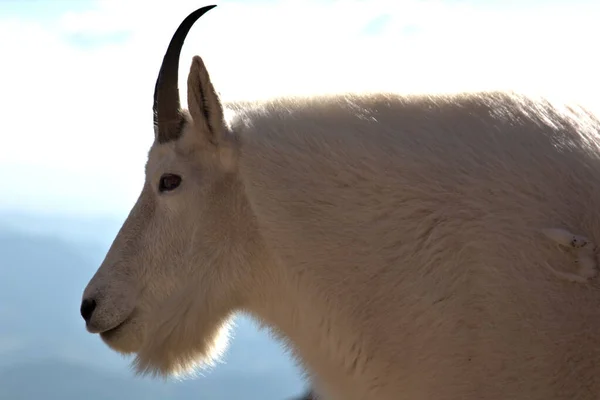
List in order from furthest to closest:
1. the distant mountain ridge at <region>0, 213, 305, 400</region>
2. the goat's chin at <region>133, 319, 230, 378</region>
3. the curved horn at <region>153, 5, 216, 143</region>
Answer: the distant mountain ridge at <region>0, 213, 305, 400</region>, the goat's chin at <region>133, 319, 230, 378</region>, the curved horn at <region>153, 5, 216, 143</region>

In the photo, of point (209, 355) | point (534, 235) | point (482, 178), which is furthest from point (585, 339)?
point (209, 355)

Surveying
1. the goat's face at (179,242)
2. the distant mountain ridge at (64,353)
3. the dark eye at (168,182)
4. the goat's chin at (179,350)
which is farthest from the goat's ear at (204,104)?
the distant mountain ridge at (64,353)

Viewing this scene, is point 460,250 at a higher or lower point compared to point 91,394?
lower

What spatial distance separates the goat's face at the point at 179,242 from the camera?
4.60 meters

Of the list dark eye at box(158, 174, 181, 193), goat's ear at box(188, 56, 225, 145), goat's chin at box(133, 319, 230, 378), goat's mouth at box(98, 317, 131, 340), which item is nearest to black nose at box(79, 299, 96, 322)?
goat's mouth at box(98, 317, 131, 340)

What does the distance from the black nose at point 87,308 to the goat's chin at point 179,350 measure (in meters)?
0.29

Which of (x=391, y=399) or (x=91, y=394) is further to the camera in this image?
(x=91, y=394)

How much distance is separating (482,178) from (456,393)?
0.87 m

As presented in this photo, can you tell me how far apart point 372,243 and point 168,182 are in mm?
1109

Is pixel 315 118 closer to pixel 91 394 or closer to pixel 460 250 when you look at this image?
pixel 460 250

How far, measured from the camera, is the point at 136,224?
4.83m

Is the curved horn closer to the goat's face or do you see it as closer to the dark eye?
the goat's face

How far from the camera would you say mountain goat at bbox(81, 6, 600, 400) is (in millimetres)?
3904

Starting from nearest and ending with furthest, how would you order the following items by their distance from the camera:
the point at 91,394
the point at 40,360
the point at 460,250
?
1. the point at 460,250
2. the point at 91,394
3. the point at 40,360
